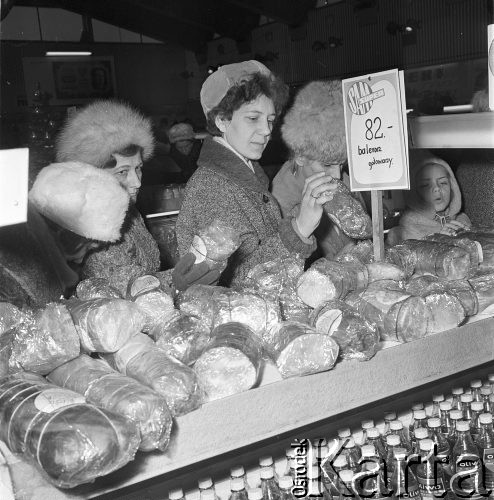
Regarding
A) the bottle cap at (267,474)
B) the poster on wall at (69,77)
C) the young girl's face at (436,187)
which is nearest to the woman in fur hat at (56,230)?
the bottle cap at (267,474)

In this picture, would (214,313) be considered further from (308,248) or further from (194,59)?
(194,59)

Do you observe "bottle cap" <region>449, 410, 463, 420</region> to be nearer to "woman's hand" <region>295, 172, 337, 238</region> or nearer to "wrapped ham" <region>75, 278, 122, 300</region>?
"woman's hand" <region>295, 172, 337, 238</region>

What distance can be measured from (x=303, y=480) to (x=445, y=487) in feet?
1.24

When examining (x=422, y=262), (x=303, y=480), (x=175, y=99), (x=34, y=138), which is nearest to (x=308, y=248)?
(x=422, y=262)

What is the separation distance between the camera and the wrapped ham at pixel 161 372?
0.94 m

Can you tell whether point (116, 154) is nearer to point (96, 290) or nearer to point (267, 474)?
point (96, 290)

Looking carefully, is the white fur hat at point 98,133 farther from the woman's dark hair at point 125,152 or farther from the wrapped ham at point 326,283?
the wrapped ham at point 326,283

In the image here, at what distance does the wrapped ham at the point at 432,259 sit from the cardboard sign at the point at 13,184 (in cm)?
104

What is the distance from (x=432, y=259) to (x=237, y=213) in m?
0.68

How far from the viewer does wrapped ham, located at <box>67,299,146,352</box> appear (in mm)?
1055

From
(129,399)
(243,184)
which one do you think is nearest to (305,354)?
(129,399)

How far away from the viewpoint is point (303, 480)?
1491 mm

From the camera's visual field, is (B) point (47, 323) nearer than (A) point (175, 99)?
Yes

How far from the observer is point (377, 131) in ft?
5.30
